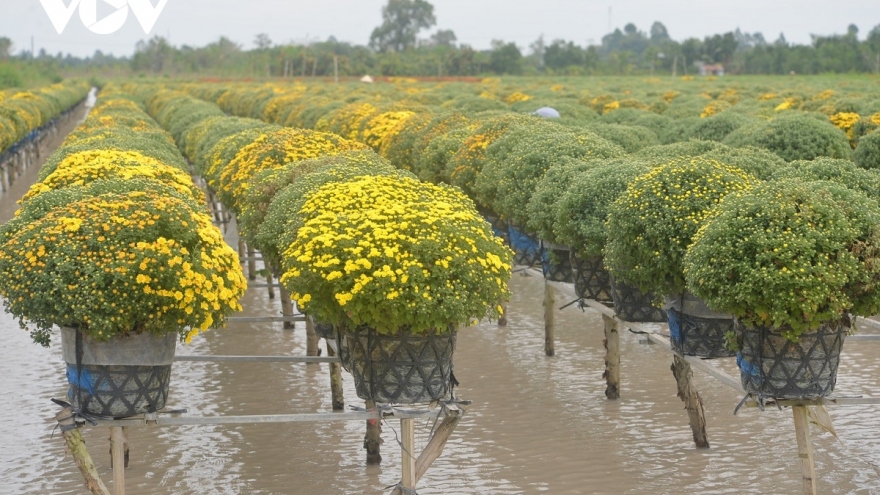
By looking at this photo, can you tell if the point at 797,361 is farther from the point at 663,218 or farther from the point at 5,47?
the point at 5,47

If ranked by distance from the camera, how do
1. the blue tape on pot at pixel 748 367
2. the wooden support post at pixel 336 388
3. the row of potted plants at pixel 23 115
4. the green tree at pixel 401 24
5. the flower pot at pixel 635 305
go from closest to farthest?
1. the blue tape on pot at pixel 748 367
2. the flower pot at pixel 635 305
3. the wooden support post at pixel 336 388
4. the row of potted plants at pixel 23 115
5. the green tree at pixel 401 24

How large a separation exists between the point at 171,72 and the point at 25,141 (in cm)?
10770

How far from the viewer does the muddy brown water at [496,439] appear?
Answer: 9.24 metres

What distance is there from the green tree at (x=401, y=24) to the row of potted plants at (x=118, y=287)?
153764 millimetres

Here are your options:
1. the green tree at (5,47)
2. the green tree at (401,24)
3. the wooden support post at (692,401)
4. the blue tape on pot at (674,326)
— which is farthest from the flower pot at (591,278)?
the green tree at (401,24)

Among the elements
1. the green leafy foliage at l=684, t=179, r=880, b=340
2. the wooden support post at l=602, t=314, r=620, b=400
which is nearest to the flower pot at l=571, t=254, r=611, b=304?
the wooden support post at l=602, t=314, r=620, b=400

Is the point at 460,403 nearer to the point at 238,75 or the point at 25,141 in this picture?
the point at 25,141

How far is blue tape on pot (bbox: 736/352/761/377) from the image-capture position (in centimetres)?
762

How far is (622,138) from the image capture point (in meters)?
15.9

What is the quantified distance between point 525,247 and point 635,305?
11.0 feet

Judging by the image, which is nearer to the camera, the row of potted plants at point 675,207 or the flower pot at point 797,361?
the row of potted plants at point 675,207

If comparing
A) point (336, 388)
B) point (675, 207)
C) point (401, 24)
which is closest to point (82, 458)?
point (336, 388)

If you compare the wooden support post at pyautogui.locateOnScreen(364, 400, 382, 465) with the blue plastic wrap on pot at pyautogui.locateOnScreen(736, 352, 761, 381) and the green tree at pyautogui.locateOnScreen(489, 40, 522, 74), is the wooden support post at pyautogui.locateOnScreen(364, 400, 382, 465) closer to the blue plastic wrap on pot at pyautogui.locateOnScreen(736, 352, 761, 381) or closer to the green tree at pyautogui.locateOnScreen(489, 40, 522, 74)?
the blue plastic wrap on pot at pyautogui.locateOnScreen(736, 352, 761, 381)

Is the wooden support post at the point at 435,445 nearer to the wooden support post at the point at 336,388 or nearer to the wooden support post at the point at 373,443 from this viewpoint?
the wooden support post at the point at 373,443
